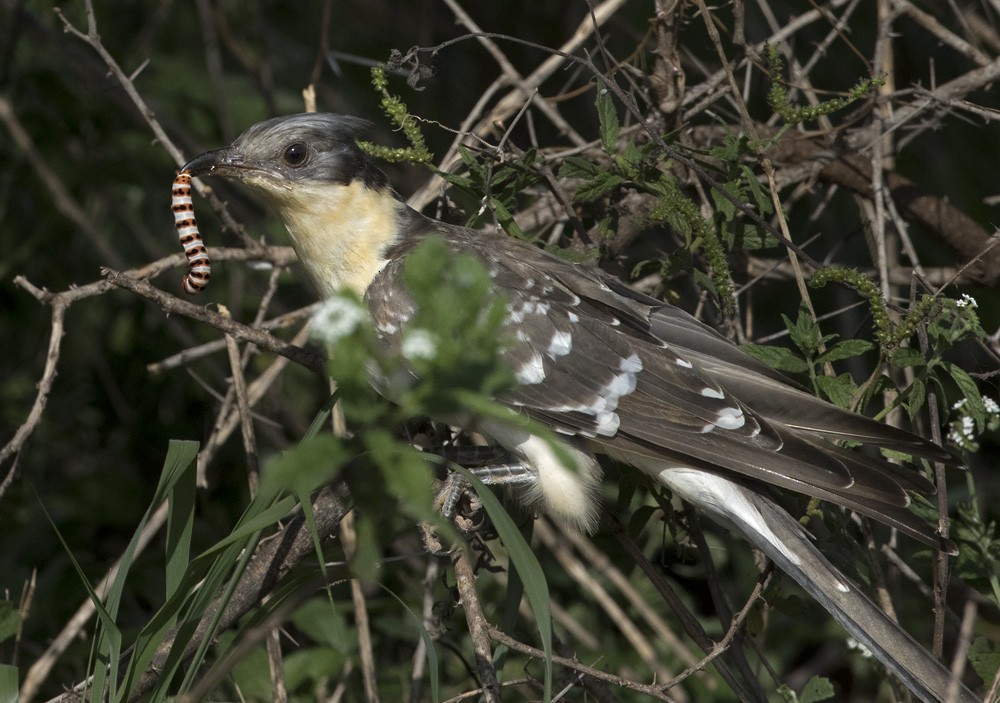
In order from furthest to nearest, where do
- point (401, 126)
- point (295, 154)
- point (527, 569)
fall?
point (295, 154), point (401, 126), point (527, 569)

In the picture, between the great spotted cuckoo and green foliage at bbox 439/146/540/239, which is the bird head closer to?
the great spotted cuckoo

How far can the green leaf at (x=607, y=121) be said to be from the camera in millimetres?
2475

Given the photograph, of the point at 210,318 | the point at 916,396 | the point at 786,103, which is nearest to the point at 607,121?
the point at 786,103

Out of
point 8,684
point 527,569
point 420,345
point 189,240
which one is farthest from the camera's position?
point 189,240

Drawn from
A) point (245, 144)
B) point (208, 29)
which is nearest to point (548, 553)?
point (245, 144)

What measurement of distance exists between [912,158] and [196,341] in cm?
272

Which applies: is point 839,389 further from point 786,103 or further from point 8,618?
point 8,618

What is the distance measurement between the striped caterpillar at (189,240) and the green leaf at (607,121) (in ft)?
3.37

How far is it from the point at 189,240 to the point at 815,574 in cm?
169

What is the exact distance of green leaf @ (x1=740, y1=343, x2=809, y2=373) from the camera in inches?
97.7

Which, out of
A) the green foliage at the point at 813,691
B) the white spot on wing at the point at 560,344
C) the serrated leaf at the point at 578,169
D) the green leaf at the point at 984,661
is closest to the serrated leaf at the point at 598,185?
the serrated leaf at the point at 578,169

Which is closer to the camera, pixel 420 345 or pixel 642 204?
pixel 420 345

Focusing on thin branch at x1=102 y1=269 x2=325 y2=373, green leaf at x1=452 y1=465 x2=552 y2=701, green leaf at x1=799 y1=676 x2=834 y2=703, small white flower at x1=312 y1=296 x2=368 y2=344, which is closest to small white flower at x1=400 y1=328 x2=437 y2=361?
small white flower at x1=312 y1=296 x2=368 y2=344

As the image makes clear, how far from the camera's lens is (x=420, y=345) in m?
1.34
